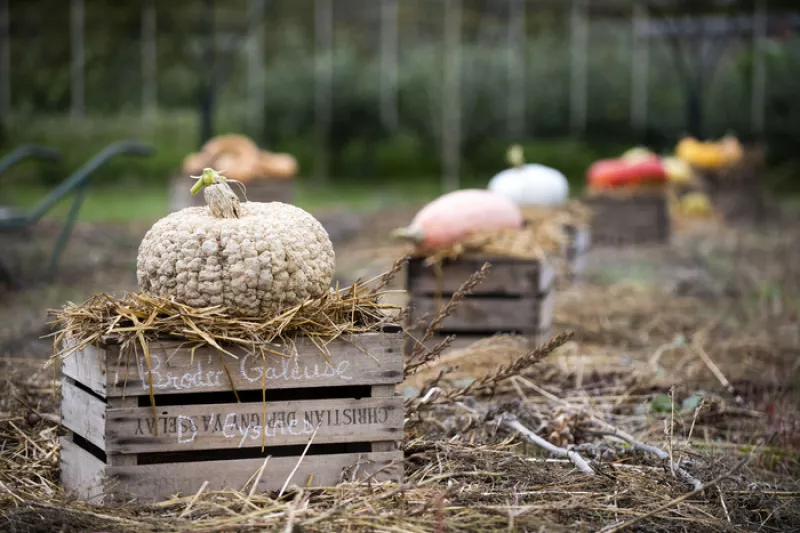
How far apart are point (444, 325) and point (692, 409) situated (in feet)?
4.50

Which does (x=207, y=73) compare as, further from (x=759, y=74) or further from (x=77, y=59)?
(x=759, y=74)

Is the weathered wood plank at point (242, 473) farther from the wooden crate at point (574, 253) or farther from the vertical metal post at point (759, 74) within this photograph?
the vertical metal post at point (759, 74)

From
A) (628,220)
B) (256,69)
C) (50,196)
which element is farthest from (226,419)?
(256,69)

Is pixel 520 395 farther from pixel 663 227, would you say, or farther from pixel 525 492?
pixel 663 227

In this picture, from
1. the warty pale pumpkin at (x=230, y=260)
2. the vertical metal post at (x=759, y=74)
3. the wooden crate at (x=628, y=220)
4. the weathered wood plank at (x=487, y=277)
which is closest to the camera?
the warty pale pumpkin at (x=230, y=260)

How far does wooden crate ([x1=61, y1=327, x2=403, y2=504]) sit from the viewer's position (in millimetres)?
2773

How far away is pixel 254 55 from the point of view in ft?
60.0

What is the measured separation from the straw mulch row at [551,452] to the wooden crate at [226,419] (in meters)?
0.08

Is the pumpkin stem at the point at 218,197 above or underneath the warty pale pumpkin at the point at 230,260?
above

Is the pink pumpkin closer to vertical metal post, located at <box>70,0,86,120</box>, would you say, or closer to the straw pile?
the straw pile

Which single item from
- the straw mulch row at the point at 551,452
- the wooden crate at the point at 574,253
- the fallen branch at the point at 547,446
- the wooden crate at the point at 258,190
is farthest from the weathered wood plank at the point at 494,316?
the wooden crate at the point at 258,190

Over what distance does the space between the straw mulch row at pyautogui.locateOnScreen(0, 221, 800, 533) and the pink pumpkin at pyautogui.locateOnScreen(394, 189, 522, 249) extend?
58cm

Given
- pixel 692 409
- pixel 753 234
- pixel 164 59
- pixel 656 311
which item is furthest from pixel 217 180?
pixel 164 59

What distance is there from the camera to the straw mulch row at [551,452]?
2.66 m
